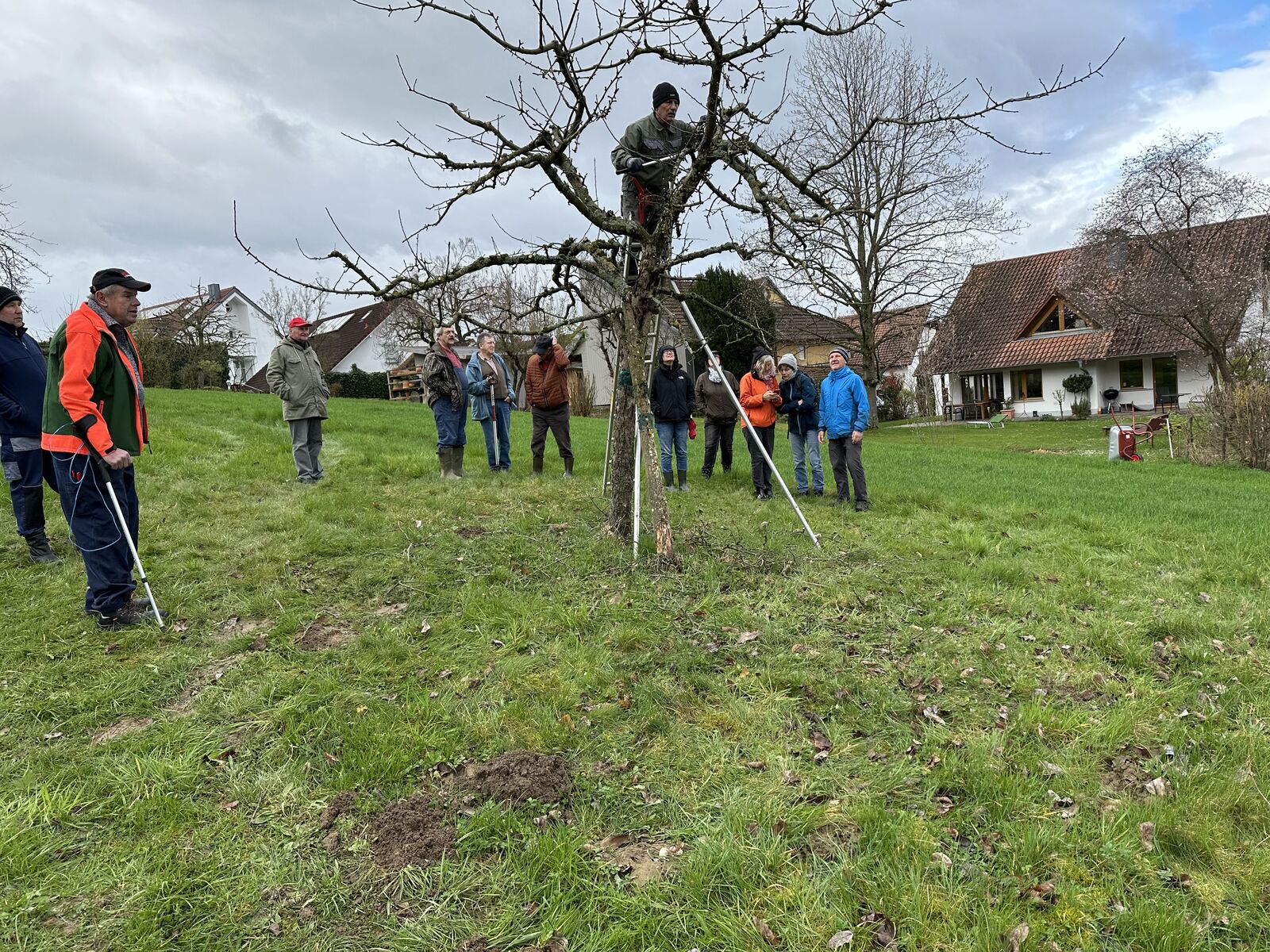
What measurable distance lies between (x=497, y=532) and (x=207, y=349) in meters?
32.5

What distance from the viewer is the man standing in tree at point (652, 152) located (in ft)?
17.2

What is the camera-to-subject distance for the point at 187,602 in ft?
16.3

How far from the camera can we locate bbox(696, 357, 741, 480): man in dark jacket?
32.4 ft

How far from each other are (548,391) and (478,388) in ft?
2.98

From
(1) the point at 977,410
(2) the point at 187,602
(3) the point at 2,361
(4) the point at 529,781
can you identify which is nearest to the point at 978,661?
(4) the point at 529,781

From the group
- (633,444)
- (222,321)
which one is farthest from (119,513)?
(222,321)

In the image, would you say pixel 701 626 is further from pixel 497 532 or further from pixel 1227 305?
pixel 1227 305

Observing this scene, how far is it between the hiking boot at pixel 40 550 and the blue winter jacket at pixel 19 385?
2.78 feet

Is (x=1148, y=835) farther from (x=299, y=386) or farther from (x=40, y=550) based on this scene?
(x=299, y=386)

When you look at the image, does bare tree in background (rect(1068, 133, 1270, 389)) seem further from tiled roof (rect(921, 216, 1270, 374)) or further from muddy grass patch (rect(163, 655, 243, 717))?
muddy grass patch (rect(163, 655, 243, 717))

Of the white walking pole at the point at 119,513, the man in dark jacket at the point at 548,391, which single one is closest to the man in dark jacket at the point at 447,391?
the man in dark jacket at the point at 548,391

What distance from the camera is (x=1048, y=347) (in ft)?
103

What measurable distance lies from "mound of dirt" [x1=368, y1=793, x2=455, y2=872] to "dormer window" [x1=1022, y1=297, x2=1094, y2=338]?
34629 millimetres

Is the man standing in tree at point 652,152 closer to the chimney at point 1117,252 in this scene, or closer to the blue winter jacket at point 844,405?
the blue winter jacket at point 844,405
